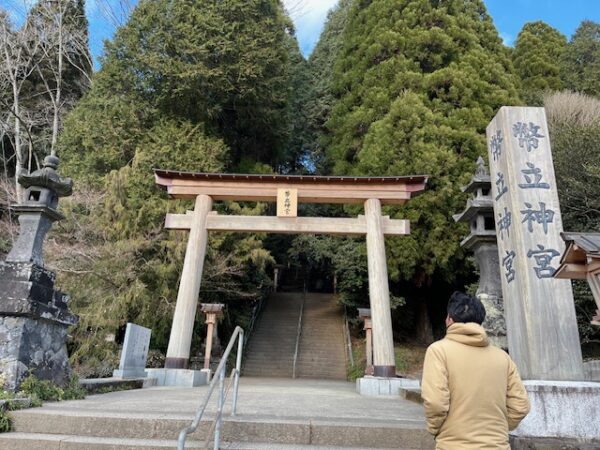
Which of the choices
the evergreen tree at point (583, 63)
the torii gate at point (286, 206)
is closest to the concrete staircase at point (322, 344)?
the torii gate at point (286, 206)

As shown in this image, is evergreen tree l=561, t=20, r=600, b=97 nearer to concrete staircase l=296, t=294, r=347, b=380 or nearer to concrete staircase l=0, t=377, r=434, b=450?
concrete staircase l=296, t=294, r=347, b=380

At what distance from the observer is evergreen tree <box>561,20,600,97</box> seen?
54.6 ft

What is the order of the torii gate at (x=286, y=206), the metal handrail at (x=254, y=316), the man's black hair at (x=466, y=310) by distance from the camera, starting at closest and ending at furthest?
1. the man's black hair at (x=466, y=310)
2. the torii gate at (x=286, y=206)
3. the metal handrail at (x=254, y=316)

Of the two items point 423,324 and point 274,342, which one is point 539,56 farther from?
point 274,342

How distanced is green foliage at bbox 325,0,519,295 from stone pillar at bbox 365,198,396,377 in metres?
A: 3.91

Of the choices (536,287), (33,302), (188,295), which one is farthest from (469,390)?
(188,295)

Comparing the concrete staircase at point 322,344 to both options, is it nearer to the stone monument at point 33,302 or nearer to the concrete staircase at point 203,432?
the stone monument at point 33,302

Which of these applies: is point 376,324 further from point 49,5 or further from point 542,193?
point 49,5

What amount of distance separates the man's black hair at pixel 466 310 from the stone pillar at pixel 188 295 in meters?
6.94

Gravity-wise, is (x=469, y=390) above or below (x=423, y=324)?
below

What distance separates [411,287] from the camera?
14969 millimetres

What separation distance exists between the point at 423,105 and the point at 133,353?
1101 centimetres

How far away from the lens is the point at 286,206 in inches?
350

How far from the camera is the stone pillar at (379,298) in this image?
7699 mm
